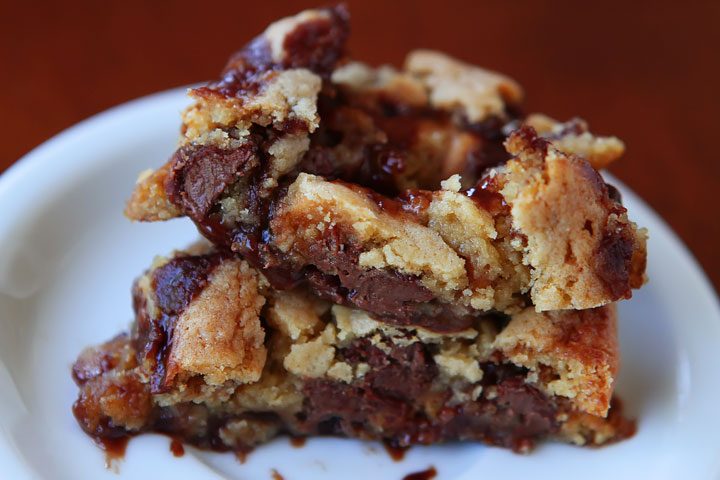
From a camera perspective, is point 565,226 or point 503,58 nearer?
point 565,226

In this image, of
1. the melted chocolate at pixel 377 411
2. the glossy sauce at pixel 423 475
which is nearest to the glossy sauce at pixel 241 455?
the melted chocolate at pixel 377 411

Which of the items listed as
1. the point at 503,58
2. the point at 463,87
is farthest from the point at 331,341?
the point at 503,58

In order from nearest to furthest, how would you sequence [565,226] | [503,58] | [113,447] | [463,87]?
[565,226] → [113,447] → [463,87] → [503,58]

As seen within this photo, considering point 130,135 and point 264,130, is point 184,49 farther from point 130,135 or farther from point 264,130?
point 264,130

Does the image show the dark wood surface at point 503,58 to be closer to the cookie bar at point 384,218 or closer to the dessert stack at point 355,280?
the dessert stack at point 355,280

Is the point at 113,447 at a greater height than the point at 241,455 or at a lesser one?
lesser

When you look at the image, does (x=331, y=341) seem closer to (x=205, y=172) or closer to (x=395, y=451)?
(x=395, y=451)
